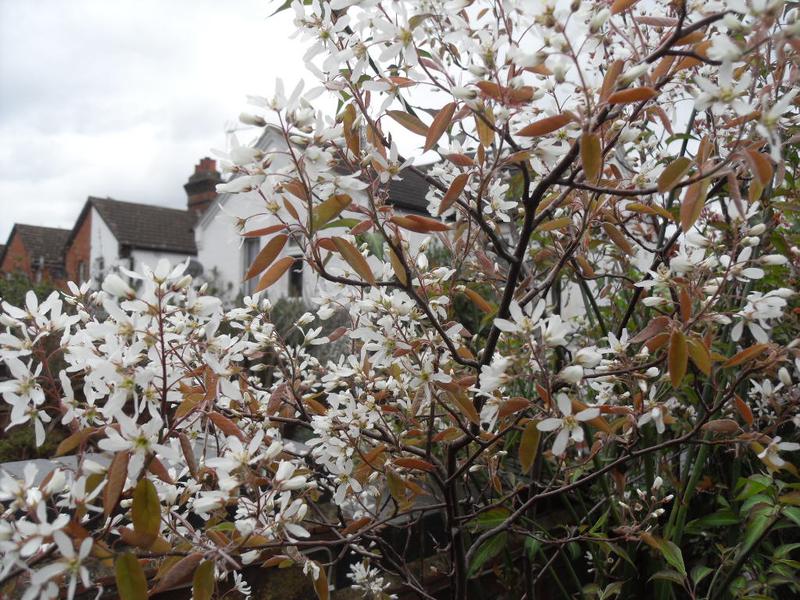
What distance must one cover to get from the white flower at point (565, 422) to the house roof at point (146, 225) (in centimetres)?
1680

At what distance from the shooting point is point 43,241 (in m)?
21.6

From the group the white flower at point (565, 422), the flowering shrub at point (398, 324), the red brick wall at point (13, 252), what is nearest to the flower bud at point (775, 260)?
the flowering shrub at point (398, 324)

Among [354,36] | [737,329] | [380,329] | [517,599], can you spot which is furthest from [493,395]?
[517,599]

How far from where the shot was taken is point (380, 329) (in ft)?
3.63

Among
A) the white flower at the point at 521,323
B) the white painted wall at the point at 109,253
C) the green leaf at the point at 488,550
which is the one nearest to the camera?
the white flower at the point at 521,323

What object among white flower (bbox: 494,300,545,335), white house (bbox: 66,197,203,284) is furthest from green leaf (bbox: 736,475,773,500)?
white house (bbox: 66,197,203,284)

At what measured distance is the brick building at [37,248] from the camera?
66.0 ft

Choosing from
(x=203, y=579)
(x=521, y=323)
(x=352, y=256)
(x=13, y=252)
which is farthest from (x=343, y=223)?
(x=13, y=252)

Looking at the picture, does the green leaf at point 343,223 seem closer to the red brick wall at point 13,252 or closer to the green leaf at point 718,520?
the green leaf at point 718,520

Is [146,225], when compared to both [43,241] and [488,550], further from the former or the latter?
[488,550]

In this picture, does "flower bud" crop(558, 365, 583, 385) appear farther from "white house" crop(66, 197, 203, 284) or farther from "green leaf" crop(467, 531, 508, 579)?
"white house" crop(66, 197, 203, 284)

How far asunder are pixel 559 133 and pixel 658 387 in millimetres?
913

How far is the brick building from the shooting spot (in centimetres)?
2011

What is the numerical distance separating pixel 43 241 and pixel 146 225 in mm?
6481
